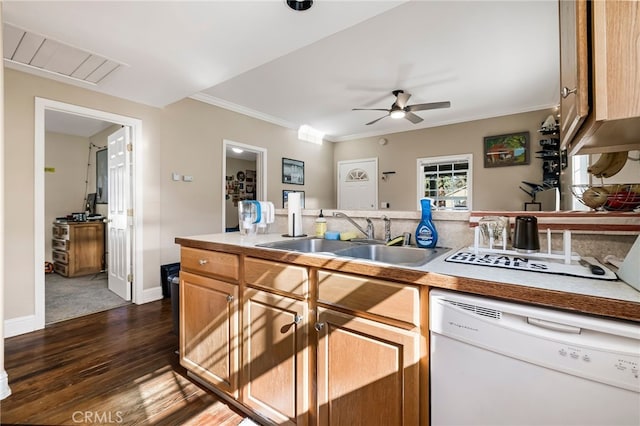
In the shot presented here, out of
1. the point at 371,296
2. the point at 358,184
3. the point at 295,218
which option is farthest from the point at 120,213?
the point at 358,184

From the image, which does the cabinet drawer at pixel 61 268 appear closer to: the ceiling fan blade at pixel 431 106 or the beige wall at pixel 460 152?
the beige wall at pixel 460 152

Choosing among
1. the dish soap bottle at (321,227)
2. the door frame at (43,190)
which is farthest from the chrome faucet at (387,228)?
the door frame at (43,190)

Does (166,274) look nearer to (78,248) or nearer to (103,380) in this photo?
(103,380)

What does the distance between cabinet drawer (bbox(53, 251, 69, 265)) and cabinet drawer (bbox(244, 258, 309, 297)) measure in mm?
4709

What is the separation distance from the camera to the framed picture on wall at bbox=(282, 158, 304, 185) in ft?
17.1

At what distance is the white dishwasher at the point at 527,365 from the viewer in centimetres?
65

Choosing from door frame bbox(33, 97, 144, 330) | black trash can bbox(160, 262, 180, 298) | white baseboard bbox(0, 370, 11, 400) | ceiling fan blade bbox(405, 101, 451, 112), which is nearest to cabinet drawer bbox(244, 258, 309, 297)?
white baseboard bbox(0, 370, 11, 400)

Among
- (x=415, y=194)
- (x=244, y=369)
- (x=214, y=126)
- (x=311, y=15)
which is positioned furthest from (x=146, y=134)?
(x=415, y=194)

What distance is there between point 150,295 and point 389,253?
310cm

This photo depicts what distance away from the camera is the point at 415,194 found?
5.49 m

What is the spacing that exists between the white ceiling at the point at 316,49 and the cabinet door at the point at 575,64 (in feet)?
3.59

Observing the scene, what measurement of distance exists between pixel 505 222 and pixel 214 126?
3873 millimetres

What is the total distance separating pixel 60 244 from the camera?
462 cm

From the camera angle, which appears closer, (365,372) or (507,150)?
(365,372)
